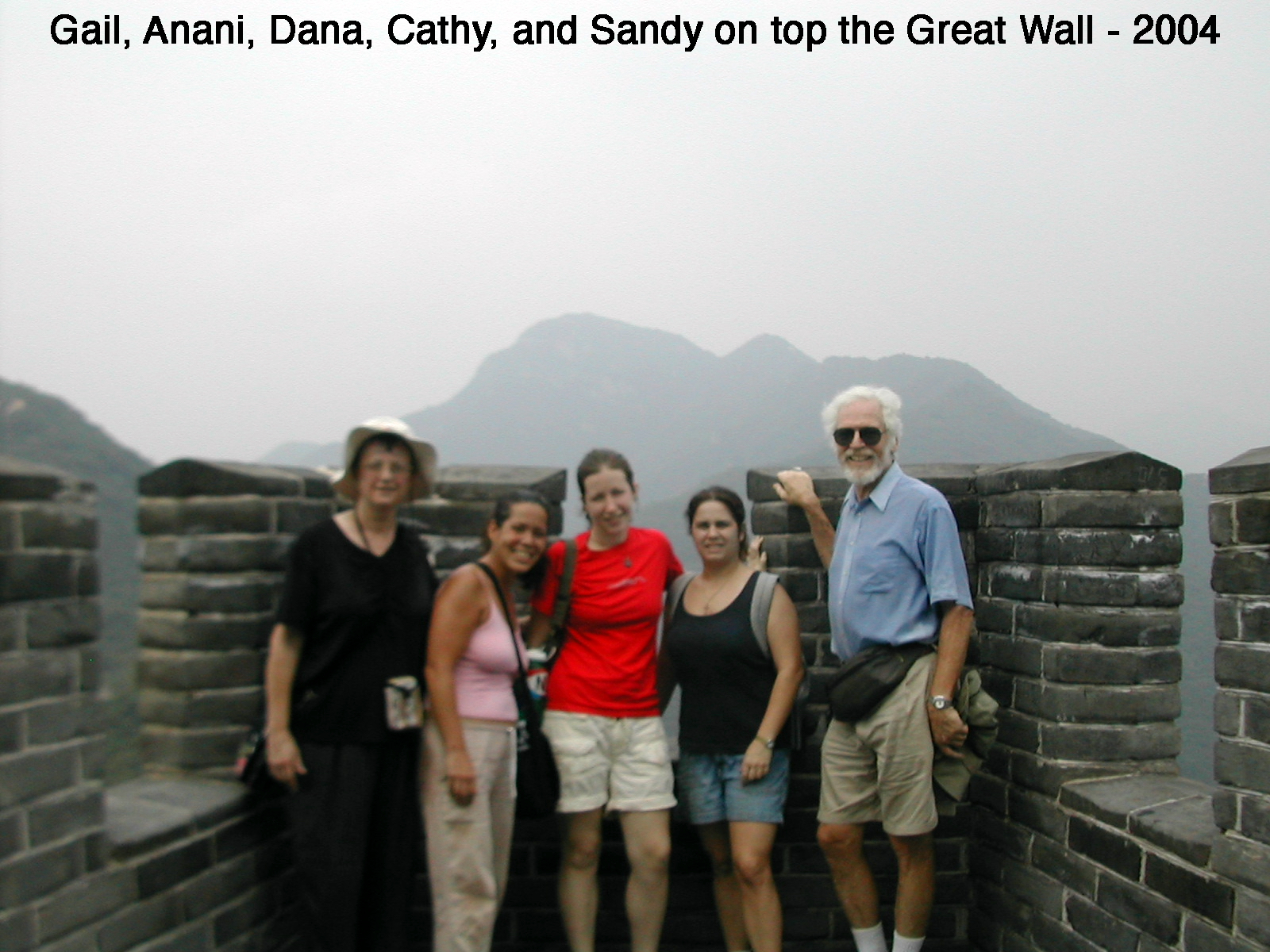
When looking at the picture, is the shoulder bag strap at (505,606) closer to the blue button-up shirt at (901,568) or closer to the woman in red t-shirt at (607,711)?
the woman in red t-shirt at (607,711)

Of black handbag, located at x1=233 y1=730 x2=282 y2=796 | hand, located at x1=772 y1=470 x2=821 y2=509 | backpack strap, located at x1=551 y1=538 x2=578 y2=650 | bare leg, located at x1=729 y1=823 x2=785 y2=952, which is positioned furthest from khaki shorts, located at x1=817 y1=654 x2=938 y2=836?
black handbag, located at x1=233 y1=730 x2=282 y2=796

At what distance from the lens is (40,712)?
8.02ft

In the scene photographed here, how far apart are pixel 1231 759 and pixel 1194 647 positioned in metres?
1.10

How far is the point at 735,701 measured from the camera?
325 cm

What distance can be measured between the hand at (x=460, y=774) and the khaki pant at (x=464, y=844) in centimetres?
4

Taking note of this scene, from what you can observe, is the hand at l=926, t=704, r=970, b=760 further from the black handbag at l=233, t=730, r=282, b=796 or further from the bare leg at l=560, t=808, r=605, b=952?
the black handbag at l=233, t=730, r=282, b=796

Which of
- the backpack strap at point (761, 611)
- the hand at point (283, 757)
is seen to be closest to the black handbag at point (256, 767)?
the hand at point (283, 757)

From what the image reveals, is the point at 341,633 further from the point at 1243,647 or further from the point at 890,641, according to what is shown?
the point at 1243,647

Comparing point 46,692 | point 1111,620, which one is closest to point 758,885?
point 1111,620

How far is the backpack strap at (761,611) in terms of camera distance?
321 cm

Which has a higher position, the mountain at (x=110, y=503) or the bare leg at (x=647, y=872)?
the mountain at (x=110, y=503)

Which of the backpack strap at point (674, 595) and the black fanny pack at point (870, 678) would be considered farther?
the backpack strap at point (674, 595)

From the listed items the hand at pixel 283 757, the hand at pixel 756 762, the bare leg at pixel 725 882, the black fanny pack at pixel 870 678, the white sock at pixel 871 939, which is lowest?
the white sock at pixel 871 939

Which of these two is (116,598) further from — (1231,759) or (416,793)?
(1231,759)
